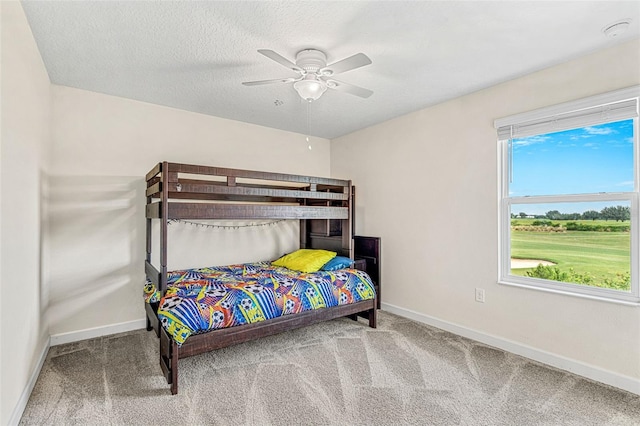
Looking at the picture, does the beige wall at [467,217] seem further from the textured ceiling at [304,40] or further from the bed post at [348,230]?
the bed post at [348,230]

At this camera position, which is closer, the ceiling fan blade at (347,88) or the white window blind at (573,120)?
the white window blind at (573,120)

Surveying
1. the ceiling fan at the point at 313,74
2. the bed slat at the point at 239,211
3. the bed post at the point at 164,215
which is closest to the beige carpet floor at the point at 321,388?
the bed post at the point at 164,215

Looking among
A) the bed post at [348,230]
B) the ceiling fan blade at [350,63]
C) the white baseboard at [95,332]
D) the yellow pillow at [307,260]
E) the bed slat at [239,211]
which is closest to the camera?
the ceiling fan blade at [350,63]

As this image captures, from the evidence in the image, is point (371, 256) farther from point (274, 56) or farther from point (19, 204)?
point (19, 204)

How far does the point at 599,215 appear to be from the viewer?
2.38m

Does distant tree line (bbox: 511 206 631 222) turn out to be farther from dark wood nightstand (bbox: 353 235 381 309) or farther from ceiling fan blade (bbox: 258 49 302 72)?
ceiling fan blade (bbox: 258 49 302 72)

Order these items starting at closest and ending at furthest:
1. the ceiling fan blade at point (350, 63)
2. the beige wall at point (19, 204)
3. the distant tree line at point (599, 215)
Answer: the beige wall at point (19, 204) → the ceiling fan blade at point (350, 63) → the distant tree line at point (599, 215)

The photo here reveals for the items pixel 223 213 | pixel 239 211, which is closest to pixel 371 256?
pixel 239 211

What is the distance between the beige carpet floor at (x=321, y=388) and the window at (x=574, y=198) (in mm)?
733

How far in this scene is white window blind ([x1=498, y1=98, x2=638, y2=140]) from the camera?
2.20 m

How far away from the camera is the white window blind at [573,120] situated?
7.21 feet

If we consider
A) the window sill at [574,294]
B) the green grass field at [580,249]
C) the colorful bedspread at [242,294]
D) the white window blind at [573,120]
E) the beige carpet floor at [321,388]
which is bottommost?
the beige carpet floor at [321,388]

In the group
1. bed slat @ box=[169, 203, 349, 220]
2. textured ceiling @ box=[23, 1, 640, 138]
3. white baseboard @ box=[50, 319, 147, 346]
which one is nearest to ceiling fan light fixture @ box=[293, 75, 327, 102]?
textured ceiling @ box=[23, 1, 640, 138]

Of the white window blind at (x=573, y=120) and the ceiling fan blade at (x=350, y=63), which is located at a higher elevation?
the ceiling fan blade at (x=350, y=63)
